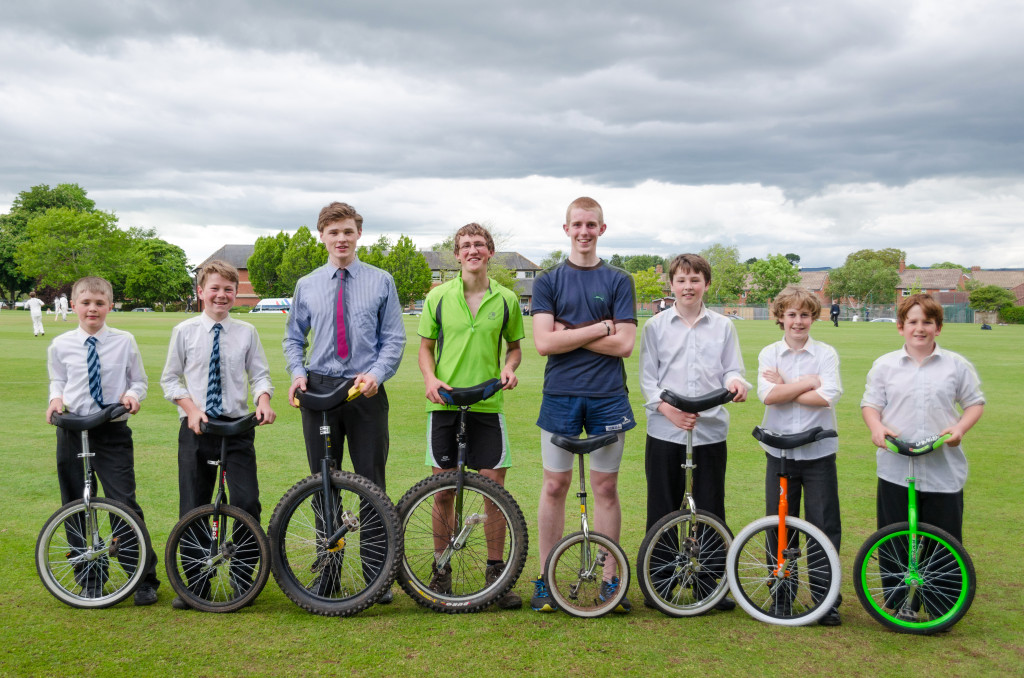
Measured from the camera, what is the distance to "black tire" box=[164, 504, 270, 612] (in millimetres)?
4172

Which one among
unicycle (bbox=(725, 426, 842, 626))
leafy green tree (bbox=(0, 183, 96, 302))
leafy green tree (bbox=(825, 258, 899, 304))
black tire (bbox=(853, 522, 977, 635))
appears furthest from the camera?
leafy green tree (bbox=(825, 258, 899, 304))

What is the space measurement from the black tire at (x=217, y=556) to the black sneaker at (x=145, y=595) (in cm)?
12

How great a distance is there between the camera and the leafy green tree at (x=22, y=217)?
263 ft

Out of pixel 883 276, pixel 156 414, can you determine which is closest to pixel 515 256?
pixel 883 276

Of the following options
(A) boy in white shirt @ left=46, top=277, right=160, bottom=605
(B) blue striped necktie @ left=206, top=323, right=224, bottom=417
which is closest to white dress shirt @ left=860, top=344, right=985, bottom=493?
(B) blue striped necktie @ left=206, top=323, right=224, bottom=417

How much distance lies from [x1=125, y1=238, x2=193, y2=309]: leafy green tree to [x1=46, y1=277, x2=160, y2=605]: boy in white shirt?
9232cm

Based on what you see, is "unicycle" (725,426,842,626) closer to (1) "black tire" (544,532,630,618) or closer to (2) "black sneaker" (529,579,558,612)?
(1) "black tire" (544,532,630,618)

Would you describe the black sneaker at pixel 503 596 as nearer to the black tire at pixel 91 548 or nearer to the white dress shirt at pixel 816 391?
→ the white dress shirt at pixel 816 391

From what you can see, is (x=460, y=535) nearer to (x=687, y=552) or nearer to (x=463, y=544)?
(x=463, y=544)

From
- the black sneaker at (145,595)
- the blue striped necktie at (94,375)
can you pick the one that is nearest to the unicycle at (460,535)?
the black sneaker at (145,595)

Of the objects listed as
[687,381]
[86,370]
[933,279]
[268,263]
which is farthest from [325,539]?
[933,279]

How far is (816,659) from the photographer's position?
3.57m

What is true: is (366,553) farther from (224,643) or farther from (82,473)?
(82,473)

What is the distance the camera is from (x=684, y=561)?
420cm
